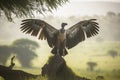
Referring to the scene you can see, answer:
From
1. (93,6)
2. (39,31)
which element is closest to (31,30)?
(39,31)

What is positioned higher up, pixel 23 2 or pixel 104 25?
pixel 23 2

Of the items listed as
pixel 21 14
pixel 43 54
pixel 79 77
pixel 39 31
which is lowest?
pixel 79 77

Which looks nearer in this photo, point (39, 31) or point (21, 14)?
point (21, 14)

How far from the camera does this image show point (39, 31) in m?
7.43

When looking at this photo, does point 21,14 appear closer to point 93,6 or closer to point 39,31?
point 39,31

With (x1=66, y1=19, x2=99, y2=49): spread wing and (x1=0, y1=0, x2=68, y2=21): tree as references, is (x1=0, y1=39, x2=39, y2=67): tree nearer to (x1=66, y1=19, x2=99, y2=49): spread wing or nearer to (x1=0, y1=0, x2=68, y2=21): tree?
(x1=0, y1=0, x2=68, y2=21): tree

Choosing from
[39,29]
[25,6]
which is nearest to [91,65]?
[39,29]

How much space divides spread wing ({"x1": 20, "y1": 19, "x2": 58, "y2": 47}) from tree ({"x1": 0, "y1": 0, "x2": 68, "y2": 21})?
0.38 m

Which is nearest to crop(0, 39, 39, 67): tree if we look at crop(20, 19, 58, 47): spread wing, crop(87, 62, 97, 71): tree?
crop(20, 19, 58, 47): spread wing

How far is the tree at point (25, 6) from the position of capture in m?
6.57

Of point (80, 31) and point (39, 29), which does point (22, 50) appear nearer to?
point (39, 29)

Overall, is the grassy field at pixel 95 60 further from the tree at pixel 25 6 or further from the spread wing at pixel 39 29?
the tree at pixel 25 6

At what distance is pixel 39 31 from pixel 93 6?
4.98ft

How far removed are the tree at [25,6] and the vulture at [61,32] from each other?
0.43 meters
